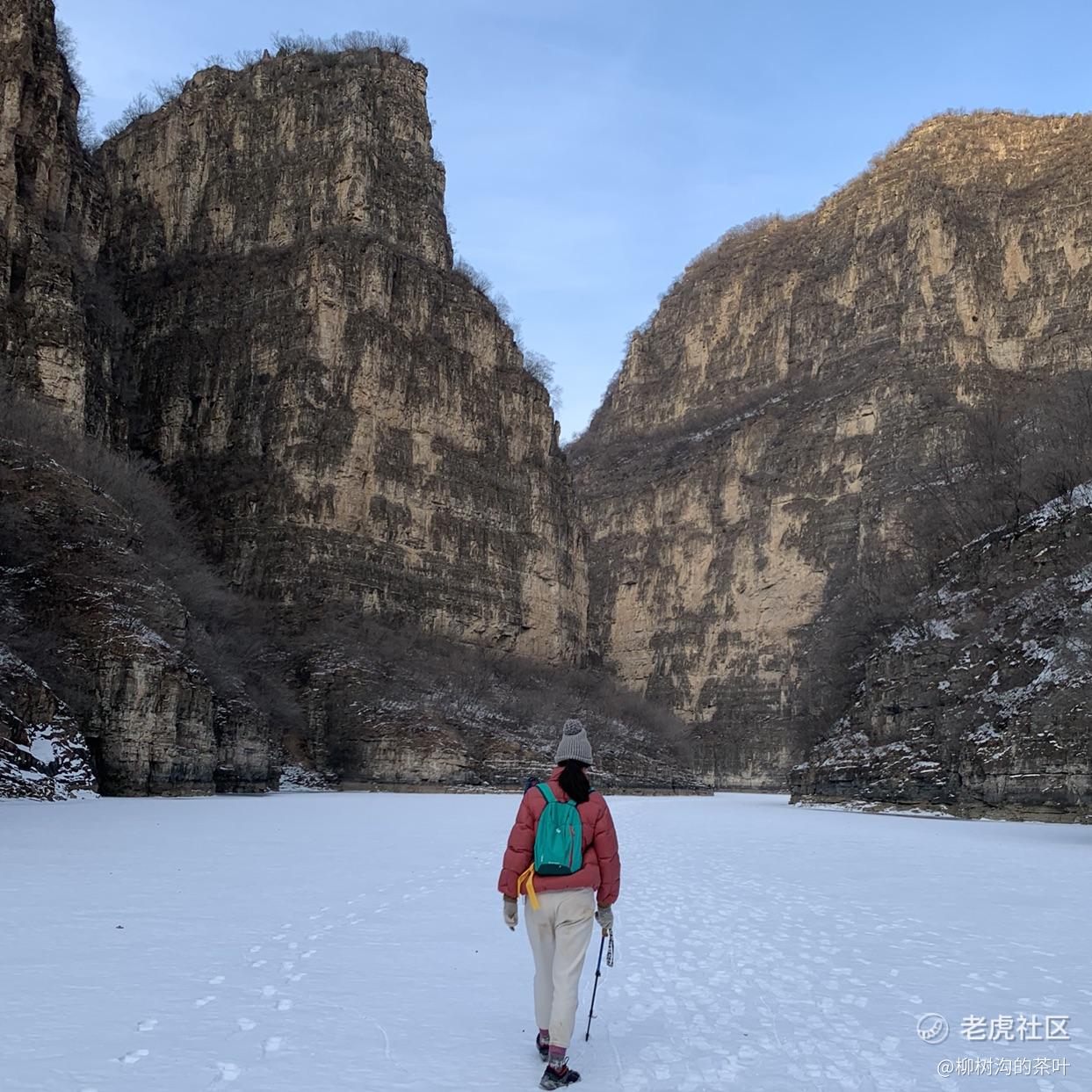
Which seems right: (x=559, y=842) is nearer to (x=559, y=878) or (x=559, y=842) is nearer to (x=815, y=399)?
(x=559, y=878)

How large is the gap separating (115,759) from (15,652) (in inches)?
189

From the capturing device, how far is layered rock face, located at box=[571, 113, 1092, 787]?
3922 inches

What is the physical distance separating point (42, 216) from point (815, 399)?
70.9m

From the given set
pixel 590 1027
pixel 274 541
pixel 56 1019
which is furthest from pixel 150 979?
pixel 274 541

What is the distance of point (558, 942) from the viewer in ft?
22.7

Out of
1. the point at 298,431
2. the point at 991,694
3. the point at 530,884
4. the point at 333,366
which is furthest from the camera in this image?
the point at 333,366

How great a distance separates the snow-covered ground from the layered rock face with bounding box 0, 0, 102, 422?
42.9 metres

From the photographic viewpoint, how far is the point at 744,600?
4257 inches

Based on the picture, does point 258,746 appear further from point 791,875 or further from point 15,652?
point 791,875

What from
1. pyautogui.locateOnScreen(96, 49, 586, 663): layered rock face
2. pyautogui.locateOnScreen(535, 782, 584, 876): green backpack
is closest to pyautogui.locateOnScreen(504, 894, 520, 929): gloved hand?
pyautogui.locateOnScreen(535, 782, 584, 876): green backpack

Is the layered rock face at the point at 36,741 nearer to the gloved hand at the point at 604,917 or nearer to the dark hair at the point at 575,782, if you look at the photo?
the dark hair at the point at 575,782

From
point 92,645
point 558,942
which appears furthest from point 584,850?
point 92,645

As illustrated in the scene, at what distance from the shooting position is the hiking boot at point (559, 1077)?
6.40 meters

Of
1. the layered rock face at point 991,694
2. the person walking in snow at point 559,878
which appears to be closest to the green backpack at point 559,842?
the person walking in snow at point 559,878
